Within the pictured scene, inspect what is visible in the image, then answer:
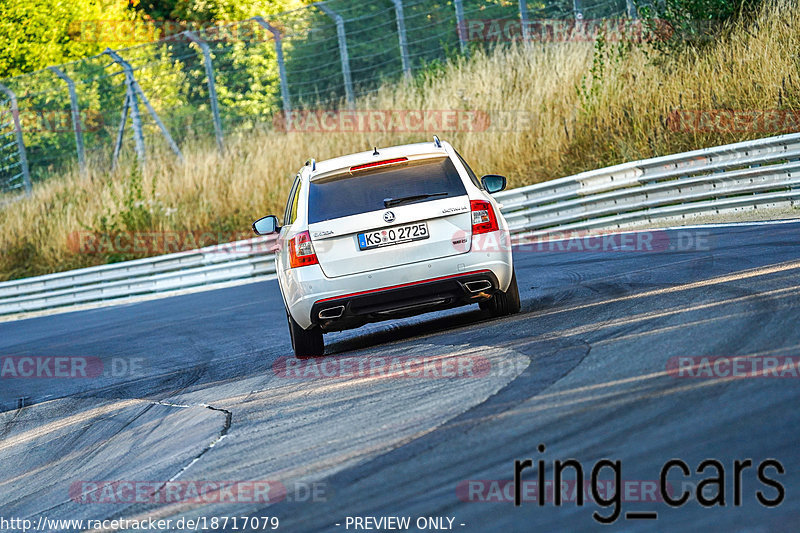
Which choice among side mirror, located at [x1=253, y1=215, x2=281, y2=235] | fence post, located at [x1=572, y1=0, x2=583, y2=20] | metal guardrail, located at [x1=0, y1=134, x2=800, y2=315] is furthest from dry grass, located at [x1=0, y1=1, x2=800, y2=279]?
side mirror, located at [x1=253, y1=215, x2=281, y2=235]

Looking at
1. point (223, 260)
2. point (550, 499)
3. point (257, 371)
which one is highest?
point (550, 499)

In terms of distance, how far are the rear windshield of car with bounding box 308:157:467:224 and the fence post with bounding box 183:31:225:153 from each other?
18.9 metres

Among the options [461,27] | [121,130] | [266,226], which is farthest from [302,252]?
[121,130]

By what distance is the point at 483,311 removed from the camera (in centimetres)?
1057

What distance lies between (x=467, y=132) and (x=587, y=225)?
7.11 metres

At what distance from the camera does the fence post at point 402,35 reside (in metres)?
26.8

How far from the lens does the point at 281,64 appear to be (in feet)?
91.3

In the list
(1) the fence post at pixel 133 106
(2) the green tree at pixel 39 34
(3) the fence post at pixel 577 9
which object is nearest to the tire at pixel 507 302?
(3) the fence post at pixel 577 9

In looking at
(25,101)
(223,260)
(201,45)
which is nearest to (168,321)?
(223,260)

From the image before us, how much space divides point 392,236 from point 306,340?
1.26m

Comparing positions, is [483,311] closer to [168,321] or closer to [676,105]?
[168,321]

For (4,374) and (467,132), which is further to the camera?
(467,132)

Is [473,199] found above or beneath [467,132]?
above

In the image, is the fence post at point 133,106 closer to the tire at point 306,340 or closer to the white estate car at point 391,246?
the tire at point 306,340
